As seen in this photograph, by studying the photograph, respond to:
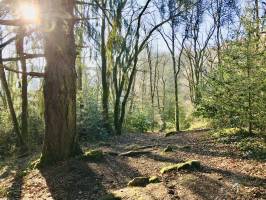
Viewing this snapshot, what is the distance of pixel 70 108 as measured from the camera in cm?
916

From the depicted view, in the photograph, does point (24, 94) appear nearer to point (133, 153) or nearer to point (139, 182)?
point (133, 153)

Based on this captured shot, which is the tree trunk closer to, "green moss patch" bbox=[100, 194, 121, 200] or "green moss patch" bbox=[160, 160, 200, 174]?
"green moss patch" bbox=[160, 160, 200, 174]

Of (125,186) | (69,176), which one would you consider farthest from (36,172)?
(125,186)

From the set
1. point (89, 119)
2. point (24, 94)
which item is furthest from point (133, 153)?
point (89, 119)

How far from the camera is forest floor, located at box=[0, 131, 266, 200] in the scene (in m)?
6.14

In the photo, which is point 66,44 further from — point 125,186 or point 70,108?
point 125,186

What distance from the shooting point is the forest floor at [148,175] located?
614 cm

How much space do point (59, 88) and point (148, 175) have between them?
296 cm

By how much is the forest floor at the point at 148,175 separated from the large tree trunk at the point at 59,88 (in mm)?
484

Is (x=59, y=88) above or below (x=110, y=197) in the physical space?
above

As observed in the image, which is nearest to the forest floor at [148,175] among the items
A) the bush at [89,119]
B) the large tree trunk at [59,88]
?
the large tree trunk at [59,88]

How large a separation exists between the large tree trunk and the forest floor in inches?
19.0

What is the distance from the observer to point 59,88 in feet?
29.2

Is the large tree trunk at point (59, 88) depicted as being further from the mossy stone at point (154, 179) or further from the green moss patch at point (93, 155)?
the mossy stone at point (154, 179)
